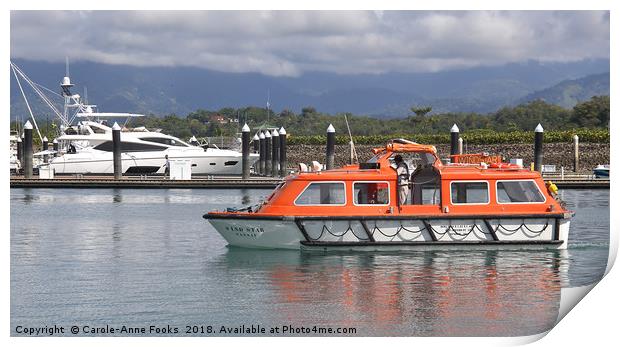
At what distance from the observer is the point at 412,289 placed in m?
16.6

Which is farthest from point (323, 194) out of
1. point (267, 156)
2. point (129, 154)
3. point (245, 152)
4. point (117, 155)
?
point (129, 154)

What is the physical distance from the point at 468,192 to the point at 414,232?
135 cm

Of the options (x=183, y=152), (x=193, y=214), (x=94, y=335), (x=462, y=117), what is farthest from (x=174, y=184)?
(x=462, y=117)

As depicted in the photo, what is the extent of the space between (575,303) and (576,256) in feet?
25.1

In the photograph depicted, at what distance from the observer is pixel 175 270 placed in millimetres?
18828

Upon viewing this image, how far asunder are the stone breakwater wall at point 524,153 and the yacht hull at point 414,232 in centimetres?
3415

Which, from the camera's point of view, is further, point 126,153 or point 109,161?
point 109,161

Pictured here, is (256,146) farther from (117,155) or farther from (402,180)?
(402,180)

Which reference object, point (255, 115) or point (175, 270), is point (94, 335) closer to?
point (175, 270)

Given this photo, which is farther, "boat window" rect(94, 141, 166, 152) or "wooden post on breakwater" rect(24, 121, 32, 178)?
"boat window" rect(94, 141, 166, 152)

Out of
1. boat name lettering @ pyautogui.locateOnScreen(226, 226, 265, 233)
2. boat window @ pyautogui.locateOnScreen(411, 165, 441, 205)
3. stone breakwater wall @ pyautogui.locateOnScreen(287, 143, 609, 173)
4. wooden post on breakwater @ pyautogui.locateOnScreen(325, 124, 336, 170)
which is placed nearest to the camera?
boat window @ pyautogui.locateOnScreen(411, 165, 441, 205)

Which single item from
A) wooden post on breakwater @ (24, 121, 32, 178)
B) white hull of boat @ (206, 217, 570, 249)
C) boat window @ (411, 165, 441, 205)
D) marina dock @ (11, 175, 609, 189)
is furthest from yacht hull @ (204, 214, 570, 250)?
wooden post on breakwater @ (24, 121, 32, 178)

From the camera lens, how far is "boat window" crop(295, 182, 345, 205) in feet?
63.1

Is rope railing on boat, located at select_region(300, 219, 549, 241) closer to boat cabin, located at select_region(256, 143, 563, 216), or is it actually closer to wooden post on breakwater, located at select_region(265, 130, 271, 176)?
boat cabin, located at select_region(256, 143, 563, 216)
